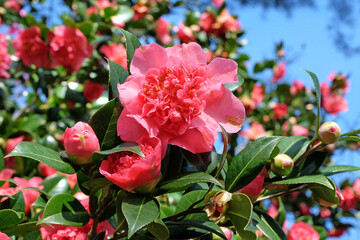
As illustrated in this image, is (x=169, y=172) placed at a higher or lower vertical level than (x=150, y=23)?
higher

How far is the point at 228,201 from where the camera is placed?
2.10 feet

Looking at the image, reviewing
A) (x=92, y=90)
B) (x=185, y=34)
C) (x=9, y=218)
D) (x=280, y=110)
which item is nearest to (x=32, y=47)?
(x=92, y=90)

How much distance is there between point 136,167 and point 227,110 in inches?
6.9

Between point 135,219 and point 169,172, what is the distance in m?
0.13

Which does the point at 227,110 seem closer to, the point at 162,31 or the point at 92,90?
the point at 92,90

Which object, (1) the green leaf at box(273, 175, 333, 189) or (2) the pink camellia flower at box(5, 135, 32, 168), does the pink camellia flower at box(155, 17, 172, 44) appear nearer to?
(2) the pink camellia flower at box(5, 135, 32, 168)

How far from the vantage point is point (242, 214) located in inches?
23.9

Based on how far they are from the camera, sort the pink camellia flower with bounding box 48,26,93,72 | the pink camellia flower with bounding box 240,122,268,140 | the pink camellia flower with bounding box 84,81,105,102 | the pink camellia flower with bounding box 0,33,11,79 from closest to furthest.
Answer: the pink camellia flower with bounding box 48,26,93,72
the pink camellia flower with bounding box 0,33,11,79
the pink camellia flower with bounding box 84,81,105,102
the pink camellia flower with bounding box 240,122,268,140

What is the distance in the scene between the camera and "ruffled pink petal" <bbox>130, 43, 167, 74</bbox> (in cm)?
65

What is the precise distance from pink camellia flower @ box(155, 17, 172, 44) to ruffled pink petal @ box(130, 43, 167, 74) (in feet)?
5.47

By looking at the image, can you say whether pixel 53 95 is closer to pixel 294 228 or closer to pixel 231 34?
pixel 231 34

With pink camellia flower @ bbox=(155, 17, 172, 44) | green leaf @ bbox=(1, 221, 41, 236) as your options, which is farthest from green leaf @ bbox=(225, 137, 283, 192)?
pink camellia flower @ bbox=(155, 17, 172, 44)

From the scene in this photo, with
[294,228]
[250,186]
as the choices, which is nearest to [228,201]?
[250,186]

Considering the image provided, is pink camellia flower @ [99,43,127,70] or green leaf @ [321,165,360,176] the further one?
pink camellia flower @ [99,43,127,70]
